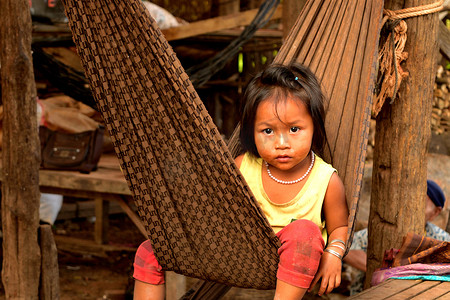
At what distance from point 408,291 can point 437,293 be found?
0.24 ft

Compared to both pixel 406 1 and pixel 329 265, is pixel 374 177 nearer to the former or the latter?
pixel 406 1

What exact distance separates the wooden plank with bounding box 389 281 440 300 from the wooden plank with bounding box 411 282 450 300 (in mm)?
13

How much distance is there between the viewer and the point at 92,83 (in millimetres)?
1604

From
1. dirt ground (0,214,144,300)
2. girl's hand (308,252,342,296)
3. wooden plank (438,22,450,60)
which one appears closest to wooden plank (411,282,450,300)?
girl's hand (308,252,342,296)

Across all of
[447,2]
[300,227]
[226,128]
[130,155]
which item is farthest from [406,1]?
[226,128]

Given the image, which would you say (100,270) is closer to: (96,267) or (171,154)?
(96,267)

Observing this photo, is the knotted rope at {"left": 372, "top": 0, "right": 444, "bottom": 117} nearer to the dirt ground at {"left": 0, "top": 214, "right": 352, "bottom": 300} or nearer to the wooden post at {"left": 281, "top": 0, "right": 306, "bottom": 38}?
the wooden post at {"left": 281, "top": 0, "right": 306, "bottom": 38}

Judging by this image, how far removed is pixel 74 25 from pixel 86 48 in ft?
0.21

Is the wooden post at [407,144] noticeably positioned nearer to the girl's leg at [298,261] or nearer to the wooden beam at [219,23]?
the girl's leg at [298,261]

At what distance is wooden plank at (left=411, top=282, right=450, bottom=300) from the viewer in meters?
1.67

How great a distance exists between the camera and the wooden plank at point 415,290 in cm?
168

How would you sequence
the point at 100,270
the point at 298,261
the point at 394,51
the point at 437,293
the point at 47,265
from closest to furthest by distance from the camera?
the point at 298,261 → the point at 437,293 → the point at 394,51 → the point at 47,265 → the point at 100,270

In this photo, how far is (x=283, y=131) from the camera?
1.72 meters

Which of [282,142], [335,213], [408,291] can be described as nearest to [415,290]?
[408,291]
